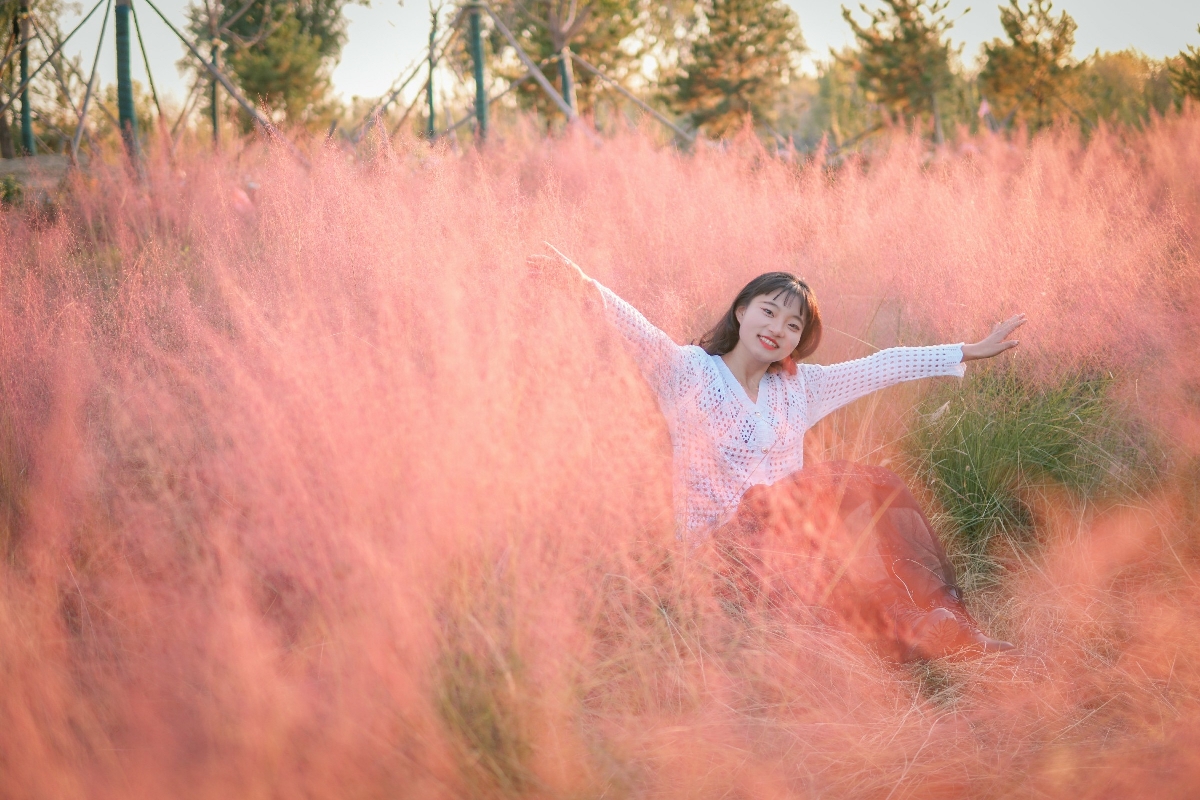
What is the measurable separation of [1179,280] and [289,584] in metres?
2.90

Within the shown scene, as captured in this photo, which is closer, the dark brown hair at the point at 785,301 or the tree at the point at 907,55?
the dark brown hair at the point at 785,301

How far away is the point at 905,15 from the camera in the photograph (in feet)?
47.8

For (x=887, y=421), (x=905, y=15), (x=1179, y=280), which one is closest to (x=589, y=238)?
(x=887, y=421)

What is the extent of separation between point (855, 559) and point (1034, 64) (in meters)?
13.6

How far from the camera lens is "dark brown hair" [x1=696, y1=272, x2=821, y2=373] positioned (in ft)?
7.50

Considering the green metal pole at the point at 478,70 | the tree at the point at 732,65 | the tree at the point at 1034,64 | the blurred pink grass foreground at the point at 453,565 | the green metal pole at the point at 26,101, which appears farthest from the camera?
the tree at the point at 732,65

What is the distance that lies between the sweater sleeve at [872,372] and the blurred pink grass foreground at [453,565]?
187 millimetres

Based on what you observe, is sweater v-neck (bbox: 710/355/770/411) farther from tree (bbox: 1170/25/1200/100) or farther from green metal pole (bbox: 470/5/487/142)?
tree (bbox: 1170/25/1200/100)

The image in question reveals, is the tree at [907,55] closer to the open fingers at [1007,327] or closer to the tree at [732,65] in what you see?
the tree at [732,65]

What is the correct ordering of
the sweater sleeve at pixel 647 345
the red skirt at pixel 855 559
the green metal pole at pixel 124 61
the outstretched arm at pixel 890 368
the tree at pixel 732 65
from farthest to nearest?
1. the tree at pixel 732 65
2. the green metal pole at pixel 124 61
3. the outstretched arm at pixel 890 368
4. the sweater sleeve at pixel 647 345
5. the red skirt at pixel 855 559

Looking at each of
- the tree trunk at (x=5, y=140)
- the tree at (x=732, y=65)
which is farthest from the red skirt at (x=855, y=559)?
the tree at (x=732, y=65)

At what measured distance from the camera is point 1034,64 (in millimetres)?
12797

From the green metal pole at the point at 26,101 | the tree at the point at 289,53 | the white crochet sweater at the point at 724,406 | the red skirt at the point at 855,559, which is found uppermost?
the tree at the point at 289,53

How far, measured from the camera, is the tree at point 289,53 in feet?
42.7
